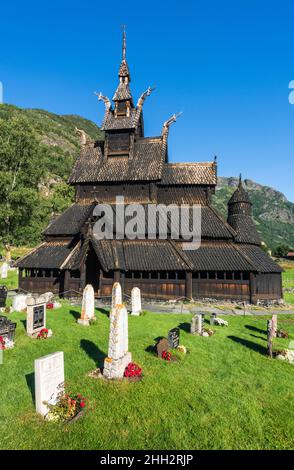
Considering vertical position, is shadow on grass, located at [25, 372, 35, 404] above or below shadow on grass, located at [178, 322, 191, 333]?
above

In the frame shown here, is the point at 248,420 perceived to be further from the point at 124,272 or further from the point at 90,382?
the point at 124,272

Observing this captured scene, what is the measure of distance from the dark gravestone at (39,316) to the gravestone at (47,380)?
5896 millimetres

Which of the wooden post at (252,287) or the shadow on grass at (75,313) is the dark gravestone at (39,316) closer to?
the shadow on grass at (75,313)

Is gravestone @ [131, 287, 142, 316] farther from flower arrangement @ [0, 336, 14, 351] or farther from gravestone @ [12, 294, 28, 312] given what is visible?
flower arrangement @ [0, 336, 14, 351]

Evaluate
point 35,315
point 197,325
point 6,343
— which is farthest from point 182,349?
point 6,343

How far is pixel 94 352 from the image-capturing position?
11.0 metres

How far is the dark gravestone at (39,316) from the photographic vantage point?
12.8 m

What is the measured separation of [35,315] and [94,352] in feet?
12.4

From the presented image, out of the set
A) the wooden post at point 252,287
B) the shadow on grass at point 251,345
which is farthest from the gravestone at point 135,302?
the wooden post at point 252,287

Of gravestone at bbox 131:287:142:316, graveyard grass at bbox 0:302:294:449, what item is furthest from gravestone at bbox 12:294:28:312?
gravestone at bbox 131:287:142:316

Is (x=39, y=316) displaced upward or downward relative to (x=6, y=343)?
upward

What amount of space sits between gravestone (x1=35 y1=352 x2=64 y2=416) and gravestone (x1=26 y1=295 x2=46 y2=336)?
576 centimetres

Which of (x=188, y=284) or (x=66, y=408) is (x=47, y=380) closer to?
(x=66, y=408)

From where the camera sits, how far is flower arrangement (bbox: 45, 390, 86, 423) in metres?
6.82
